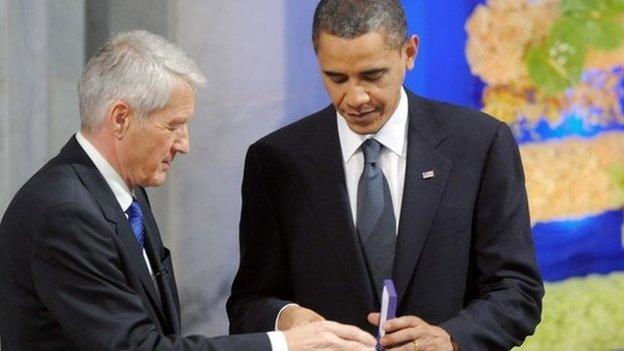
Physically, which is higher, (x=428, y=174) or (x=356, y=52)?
(x=356, y=52)

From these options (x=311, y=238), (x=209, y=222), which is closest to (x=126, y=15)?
(x=209, y=222)

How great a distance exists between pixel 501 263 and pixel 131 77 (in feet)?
3.29

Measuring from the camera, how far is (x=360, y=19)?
11.5 feet

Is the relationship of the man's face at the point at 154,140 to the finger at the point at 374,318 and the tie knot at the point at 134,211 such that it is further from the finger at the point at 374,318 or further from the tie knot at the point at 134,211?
the finger at the point at 374,318

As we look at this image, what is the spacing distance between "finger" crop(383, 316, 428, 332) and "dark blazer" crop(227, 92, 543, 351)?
0.12 meters

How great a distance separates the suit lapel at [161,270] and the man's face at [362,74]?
1.77 feet

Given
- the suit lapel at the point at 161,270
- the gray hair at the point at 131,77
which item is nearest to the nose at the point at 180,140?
the gray hair at the point at 131,77

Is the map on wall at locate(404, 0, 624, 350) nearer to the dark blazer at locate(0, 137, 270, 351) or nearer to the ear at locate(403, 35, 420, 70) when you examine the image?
the ear at locate(403, 35, 420, 70)

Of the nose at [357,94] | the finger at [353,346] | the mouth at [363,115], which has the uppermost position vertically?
the nose at [357,94]

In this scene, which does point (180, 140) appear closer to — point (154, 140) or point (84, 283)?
point (154, 140)

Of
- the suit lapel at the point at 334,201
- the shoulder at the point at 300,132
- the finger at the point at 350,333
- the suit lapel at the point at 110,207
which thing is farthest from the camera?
the shoulder at the point at 300,132

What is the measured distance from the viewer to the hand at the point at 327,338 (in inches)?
130

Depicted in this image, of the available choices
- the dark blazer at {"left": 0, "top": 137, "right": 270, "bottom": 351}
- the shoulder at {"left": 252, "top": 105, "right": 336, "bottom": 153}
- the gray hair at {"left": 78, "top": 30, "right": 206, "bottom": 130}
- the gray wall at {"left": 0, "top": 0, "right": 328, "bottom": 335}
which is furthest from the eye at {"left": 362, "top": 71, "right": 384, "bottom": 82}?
the gray wall at {"left": 0, "top": 0, "right": 328, "bottom": 335}

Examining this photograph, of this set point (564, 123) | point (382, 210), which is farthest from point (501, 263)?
point (564, 123)
